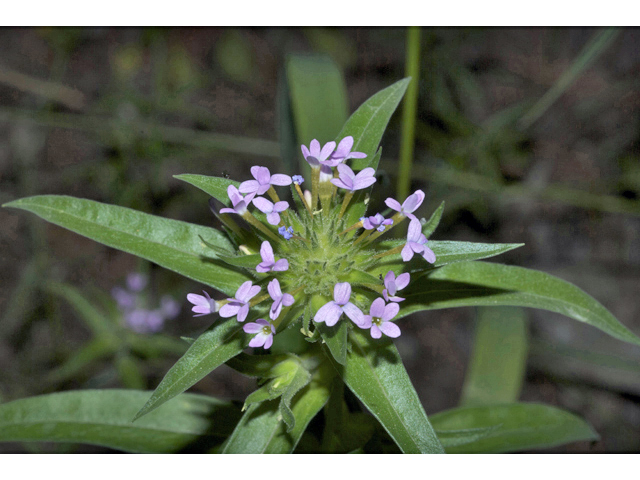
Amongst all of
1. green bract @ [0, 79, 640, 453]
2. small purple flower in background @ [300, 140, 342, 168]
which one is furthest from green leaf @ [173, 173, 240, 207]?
small purple flower in background @ [300, 140, 342, 168]

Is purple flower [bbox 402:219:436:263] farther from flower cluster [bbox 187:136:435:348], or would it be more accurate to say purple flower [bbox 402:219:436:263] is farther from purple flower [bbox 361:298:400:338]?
purple flower [bbox 361:298:400:338]

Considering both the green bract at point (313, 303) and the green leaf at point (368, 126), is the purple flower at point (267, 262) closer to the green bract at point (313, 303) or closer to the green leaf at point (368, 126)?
the green bract at point (313, 303)

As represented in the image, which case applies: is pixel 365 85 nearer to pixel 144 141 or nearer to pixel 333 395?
pixel 144 141

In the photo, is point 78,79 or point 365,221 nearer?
point 365,221

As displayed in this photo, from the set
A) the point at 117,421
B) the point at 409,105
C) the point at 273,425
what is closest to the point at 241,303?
the point at 273,425

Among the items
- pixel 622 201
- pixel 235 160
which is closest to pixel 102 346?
pixel 235 160

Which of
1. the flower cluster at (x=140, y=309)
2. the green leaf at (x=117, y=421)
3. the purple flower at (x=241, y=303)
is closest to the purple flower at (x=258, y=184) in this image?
the purple flower at (x=241, y=303)

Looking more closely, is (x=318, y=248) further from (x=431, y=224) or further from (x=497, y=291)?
(x=497, y=291)
